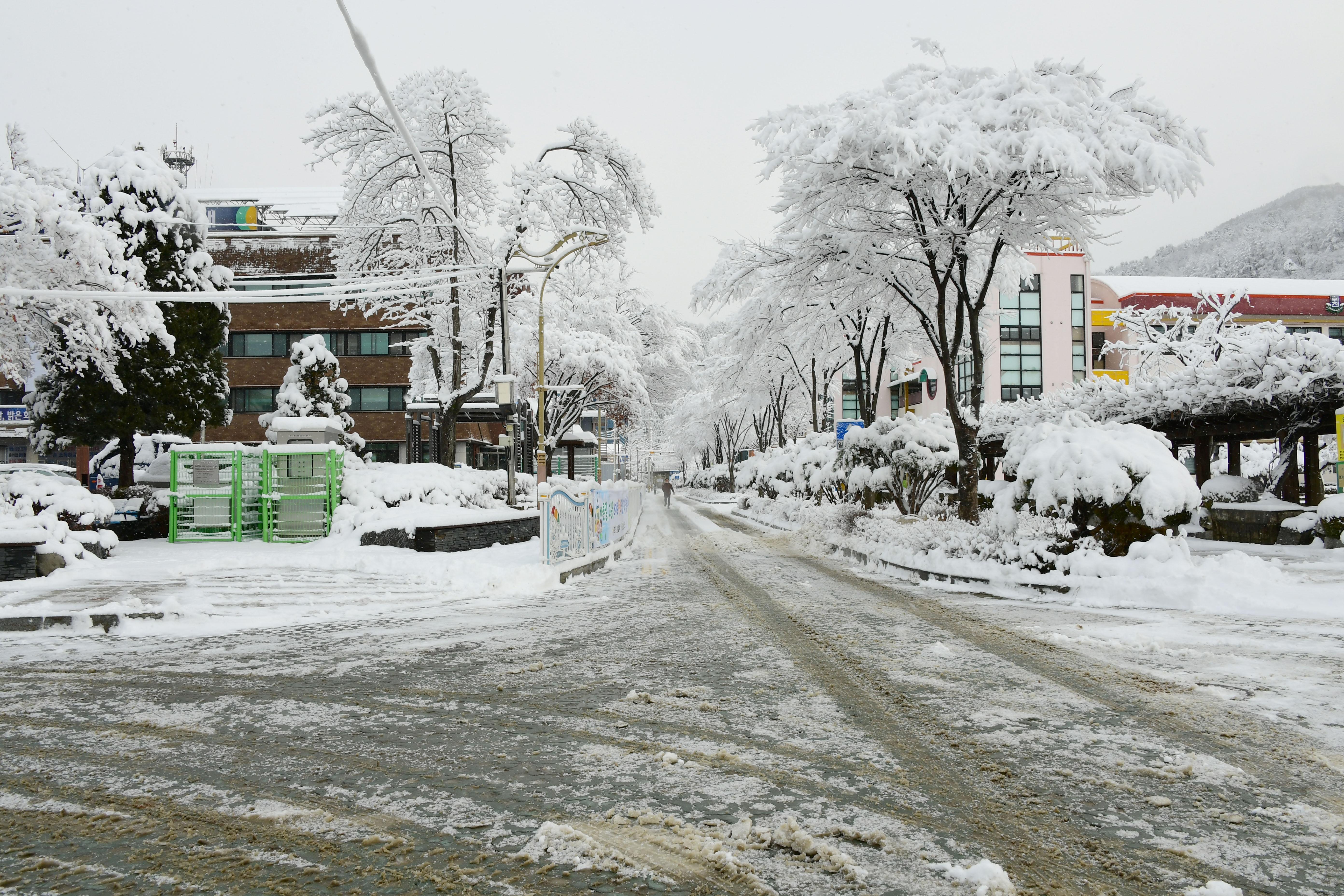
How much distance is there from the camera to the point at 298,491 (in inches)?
736

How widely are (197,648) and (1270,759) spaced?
27.7 feet

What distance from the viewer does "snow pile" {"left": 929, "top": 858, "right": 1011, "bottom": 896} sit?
3.12 metres

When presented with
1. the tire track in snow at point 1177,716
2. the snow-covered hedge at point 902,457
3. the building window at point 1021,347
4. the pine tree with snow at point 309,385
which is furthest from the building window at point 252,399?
the tire track in snow at point 1177,716

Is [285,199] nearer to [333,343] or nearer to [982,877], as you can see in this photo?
[333,343]

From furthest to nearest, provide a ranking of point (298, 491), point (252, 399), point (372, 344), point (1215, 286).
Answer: point (1215, 286)
point (372, 344)
point (252, 399)
point (298, 491)

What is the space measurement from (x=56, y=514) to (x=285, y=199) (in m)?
64.0

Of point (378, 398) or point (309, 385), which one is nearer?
point (309, 385)

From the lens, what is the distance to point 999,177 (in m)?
15.2

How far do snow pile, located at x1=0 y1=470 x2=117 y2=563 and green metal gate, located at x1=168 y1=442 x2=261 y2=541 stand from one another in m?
1.35

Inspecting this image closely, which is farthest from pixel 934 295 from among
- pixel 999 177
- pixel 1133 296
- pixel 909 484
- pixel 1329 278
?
pixel 1329 278

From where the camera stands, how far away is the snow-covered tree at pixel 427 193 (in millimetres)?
25594

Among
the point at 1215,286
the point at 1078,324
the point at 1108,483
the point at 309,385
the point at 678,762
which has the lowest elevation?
the point at 678,762

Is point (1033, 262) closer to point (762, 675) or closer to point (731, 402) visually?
point (731, 402)

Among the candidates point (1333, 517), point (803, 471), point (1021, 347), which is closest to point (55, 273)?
point (803, 471)
